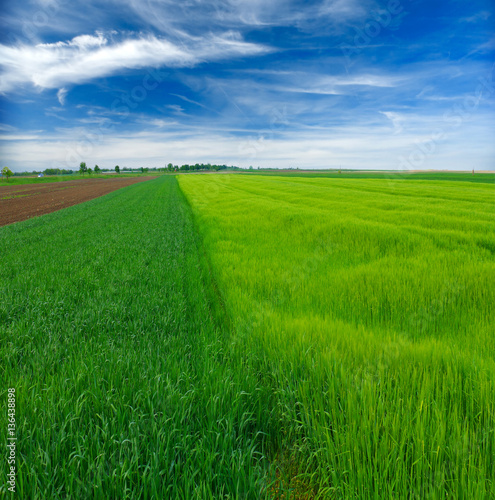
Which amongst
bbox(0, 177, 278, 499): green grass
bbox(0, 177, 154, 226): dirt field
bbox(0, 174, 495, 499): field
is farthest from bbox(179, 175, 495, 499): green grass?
bbox(0, 177, 154, 226): dirt field

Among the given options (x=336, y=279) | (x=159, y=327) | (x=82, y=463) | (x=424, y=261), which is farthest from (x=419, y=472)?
(x=424, y=261)

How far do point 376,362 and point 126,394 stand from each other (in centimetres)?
264

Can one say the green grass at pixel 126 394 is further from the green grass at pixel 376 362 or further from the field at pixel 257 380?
the green grass at pixel 376 362

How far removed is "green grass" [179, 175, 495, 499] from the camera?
6.17 feet

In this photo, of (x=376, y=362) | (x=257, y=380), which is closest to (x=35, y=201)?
(x=257, y=380)

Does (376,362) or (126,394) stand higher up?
(376,362)

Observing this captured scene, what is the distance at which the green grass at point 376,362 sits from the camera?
1882 millimetres

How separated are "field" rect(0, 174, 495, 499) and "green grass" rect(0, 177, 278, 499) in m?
0.02

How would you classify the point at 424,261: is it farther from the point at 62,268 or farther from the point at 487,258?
the point at 62,268

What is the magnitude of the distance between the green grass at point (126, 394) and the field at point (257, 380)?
2cm

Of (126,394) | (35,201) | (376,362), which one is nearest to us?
(126,394)

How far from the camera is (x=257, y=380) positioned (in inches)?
117

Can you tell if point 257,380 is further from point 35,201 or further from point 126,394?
point 35,201

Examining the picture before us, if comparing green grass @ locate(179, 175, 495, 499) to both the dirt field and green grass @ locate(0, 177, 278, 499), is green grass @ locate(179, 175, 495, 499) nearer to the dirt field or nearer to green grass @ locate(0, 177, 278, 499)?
green grass @ locate(0, 177, 278, 499)
